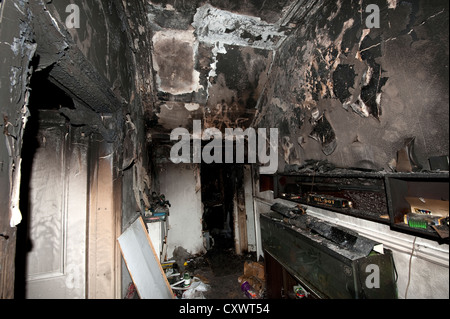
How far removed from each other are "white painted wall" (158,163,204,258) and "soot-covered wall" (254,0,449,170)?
103 inches

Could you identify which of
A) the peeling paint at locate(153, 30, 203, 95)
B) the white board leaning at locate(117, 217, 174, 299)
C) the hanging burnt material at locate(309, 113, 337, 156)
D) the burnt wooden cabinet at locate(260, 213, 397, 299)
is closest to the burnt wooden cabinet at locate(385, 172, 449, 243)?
the burnt wooden cabinet at locate(260, 213, 397, 299)

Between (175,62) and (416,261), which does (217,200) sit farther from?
(416,261)

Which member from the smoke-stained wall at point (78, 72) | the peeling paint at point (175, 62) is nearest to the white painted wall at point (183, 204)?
the smoke-stained wall at point (78, 72)

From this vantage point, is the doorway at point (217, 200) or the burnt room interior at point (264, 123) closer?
the burnt room interior at point (264, 123)

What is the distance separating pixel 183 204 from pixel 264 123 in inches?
101

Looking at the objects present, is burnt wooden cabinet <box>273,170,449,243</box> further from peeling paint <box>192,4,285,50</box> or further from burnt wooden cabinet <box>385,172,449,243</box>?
peeling paint <box>192,4,285,50</box>

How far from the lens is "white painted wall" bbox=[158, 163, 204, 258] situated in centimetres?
417

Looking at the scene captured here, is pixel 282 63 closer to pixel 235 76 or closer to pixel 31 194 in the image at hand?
pixel 235 76

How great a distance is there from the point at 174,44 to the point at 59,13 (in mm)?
1522

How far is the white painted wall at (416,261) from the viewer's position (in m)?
1.09

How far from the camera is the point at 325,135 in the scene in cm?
185

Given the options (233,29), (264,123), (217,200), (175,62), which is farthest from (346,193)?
(217,200)

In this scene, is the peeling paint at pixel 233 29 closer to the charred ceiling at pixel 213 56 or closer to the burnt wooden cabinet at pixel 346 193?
the charred ceiling at pixel 213 56
